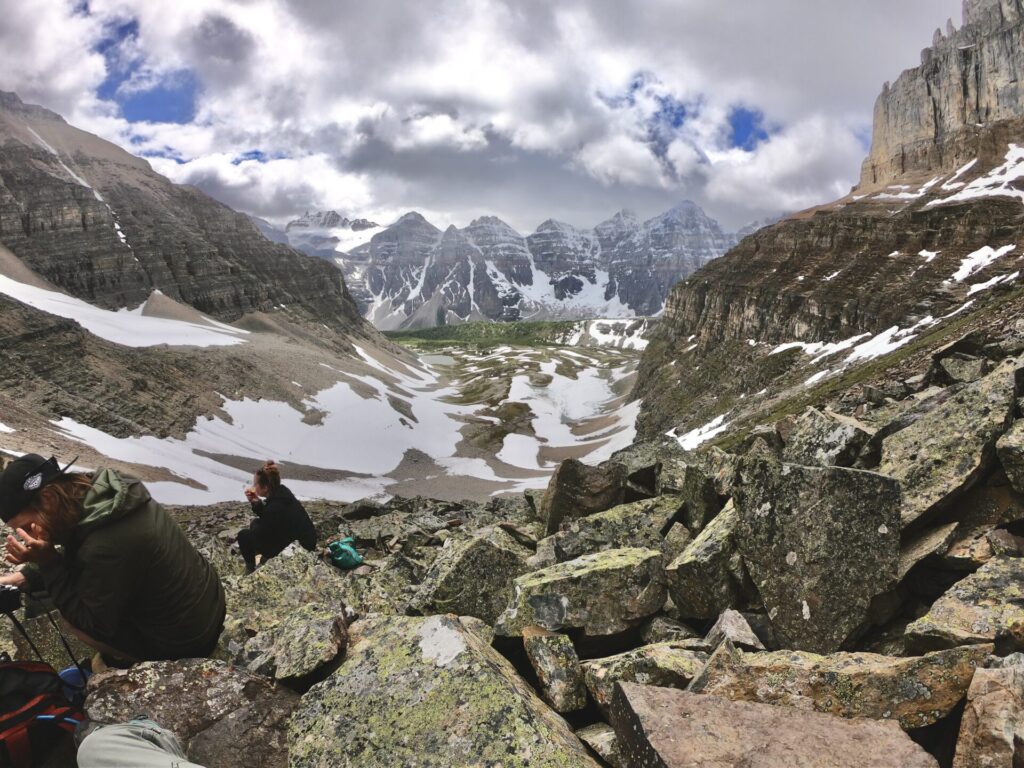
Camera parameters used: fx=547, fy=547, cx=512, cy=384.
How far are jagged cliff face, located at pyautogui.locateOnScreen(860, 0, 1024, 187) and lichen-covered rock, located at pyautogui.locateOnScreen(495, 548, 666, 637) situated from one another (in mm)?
149018

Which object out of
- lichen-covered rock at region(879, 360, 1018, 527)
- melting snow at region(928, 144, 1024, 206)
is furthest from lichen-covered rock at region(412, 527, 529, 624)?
melting snow at region(928, 144, 1024, 206)

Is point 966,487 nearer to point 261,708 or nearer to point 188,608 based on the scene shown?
point 261,708

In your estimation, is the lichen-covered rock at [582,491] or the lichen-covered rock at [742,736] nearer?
the lichen-covered rock at [742,736]

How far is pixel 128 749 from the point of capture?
4398 mm

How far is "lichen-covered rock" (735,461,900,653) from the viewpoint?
6.07 meters

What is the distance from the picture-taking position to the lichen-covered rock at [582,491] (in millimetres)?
14141

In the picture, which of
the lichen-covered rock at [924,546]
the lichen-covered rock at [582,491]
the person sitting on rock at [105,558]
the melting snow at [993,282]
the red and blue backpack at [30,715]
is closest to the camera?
the red and blue backpack at [30,715]

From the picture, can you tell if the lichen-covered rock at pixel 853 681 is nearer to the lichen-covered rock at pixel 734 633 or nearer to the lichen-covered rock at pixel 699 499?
the lichen-covered rock at pixel 734 633

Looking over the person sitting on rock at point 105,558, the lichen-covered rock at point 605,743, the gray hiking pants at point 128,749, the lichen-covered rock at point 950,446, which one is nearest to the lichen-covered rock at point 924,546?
the lichen-covered rock at point 950,446

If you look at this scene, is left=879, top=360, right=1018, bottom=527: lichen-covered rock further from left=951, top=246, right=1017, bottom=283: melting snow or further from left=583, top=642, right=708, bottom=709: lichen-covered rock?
left=951, top=246, right=1017, bottom=283: melting snow

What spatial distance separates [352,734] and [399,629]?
1218 millimetres

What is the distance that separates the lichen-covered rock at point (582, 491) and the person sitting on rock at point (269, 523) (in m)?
6.16

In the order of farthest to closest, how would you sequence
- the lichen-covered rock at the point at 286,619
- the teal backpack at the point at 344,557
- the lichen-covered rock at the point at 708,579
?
the teal backpack at the point at 344,557 → the lichen-covered rock at the point at 708,579 → the lichen-covered rock at the point at 286,619

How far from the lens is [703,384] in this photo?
80.8 metres
